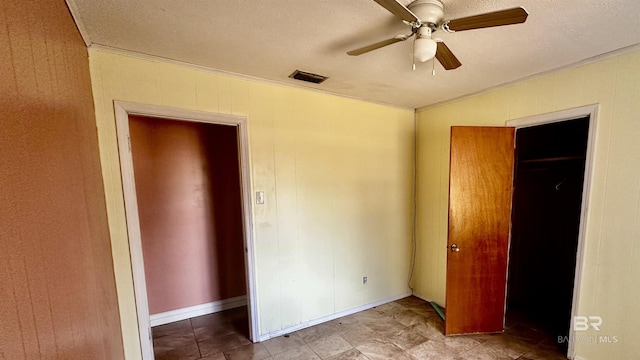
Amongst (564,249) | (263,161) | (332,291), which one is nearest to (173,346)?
(332,291)

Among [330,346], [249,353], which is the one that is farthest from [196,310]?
[330,346]

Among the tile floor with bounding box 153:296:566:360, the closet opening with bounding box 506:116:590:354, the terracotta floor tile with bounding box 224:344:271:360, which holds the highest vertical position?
the closet opening with bounding box 506:116:590:354

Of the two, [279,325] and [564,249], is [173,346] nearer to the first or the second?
[279,325]

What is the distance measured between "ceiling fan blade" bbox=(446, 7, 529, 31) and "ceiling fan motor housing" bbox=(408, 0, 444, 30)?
0.35ft

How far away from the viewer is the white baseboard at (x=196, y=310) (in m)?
2.76

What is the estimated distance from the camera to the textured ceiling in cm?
132

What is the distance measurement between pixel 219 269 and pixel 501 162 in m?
3.31

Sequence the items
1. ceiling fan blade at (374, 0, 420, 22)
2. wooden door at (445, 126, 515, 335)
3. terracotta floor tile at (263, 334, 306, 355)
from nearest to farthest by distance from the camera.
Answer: ceiling fan blade at (374, 0, 420, 22), terracotta floor tile at (263, 334, 306, 355), wooden door at (445, 126, 515, 335)

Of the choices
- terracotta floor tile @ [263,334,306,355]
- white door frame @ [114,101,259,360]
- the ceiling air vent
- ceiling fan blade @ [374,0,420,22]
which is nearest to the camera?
ceiling fan blade @ [374,0,420,22]

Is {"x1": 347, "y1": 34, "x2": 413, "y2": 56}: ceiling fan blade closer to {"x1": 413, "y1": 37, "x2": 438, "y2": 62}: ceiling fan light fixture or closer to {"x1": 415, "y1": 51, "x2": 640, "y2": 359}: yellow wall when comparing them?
{"x1": 413, "y1": 37, "x2": 438, "y2": 62}: ceiling fan light fixture

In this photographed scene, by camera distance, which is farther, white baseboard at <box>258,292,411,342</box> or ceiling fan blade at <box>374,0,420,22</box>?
white baseboard at <box>258,292,411,342</box>

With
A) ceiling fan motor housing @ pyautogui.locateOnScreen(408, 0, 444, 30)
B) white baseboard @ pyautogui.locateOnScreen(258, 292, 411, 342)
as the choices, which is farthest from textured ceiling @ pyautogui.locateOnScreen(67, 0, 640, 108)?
white baseboard @ pyautogui.locateOnScreen(258, 292, 411, 342)

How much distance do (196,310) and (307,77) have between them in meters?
2.87

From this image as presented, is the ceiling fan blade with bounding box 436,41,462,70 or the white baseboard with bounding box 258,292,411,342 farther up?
the ceiling fan blade with bounding box 436,41,462,70
